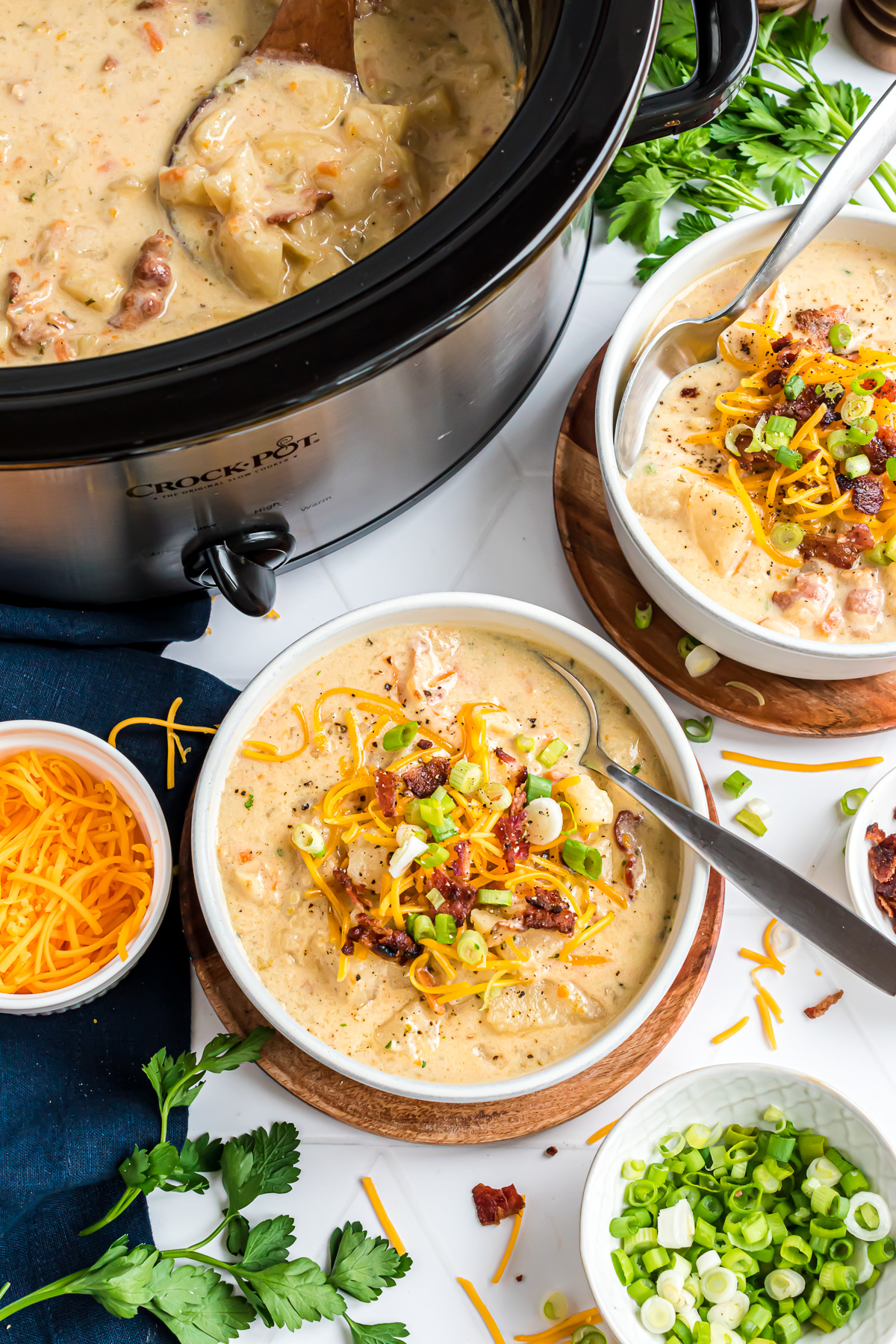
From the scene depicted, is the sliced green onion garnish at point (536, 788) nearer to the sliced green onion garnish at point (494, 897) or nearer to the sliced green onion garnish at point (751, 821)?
the sliced green onion garnish at point (494, 897)

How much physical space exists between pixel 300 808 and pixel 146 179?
0.97 m

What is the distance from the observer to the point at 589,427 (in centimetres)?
200

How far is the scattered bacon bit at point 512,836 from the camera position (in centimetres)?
163

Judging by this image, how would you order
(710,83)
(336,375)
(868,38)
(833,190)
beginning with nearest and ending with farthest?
(336,375) → (710,83) → (833,190) → (868,38)

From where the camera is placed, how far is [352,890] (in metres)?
1.63

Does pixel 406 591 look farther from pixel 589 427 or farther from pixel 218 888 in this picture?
pixel 218 888

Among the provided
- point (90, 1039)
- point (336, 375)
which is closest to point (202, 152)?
point (336, 375)

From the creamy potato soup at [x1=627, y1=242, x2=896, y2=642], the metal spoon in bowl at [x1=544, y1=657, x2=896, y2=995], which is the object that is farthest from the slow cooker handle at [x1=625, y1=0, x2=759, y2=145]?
the metal spoon in bowl at [x1=544, y1=657, x2=896, y2=995]

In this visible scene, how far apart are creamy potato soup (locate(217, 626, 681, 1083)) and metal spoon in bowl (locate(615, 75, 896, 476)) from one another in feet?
1.63

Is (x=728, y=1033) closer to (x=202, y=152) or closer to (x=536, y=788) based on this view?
(x=536, y=788)

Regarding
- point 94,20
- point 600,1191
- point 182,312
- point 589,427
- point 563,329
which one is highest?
point 94,20

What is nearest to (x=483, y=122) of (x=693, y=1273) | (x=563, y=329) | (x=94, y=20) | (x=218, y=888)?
(x=563, y=329)

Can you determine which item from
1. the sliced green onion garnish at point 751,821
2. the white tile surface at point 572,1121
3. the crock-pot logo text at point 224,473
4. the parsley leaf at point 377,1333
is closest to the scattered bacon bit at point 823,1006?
the white tile surface at point 572,1121

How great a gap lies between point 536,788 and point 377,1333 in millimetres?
819
